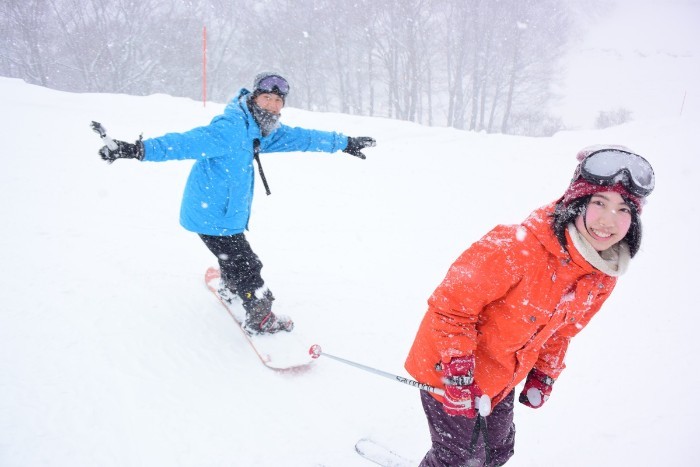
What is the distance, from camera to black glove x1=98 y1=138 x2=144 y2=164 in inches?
98.5

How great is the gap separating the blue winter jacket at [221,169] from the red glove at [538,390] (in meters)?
2.42

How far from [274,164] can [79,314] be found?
554 cm

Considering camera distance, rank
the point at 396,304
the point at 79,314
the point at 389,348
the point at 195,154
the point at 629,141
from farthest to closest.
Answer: the point at 629,141
the point at 396,304
the point at 389,348
the point at 79,314
the point at 195,154

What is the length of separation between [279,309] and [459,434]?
269 cm

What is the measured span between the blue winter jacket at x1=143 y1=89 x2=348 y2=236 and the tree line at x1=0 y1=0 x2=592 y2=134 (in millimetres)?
31226

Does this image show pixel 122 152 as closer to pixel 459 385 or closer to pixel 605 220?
pixel 459 385

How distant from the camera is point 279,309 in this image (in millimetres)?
4312

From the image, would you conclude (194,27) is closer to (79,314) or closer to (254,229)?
(254,229)

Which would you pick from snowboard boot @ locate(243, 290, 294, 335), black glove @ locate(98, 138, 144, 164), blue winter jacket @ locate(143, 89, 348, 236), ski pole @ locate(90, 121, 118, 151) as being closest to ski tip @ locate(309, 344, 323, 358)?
snowboard boot @ locate(243, 290, 294, 335)

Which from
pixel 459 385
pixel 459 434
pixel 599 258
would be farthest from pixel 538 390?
pixel 599 258

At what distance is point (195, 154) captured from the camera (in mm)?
2820

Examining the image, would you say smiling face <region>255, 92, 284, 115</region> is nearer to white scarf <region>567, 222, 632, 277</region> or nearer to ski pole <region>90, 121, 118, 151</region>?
ski pole <region>90, 121, 118, 151</region>

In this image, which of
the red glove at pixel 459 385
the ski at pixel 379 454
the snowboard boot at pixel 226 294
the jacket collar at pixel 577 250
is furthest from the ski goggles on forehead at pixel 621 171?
the snowboard boot at pixel 226 294

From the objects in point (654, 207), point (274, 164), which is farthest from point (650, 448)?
point (274, 164)
